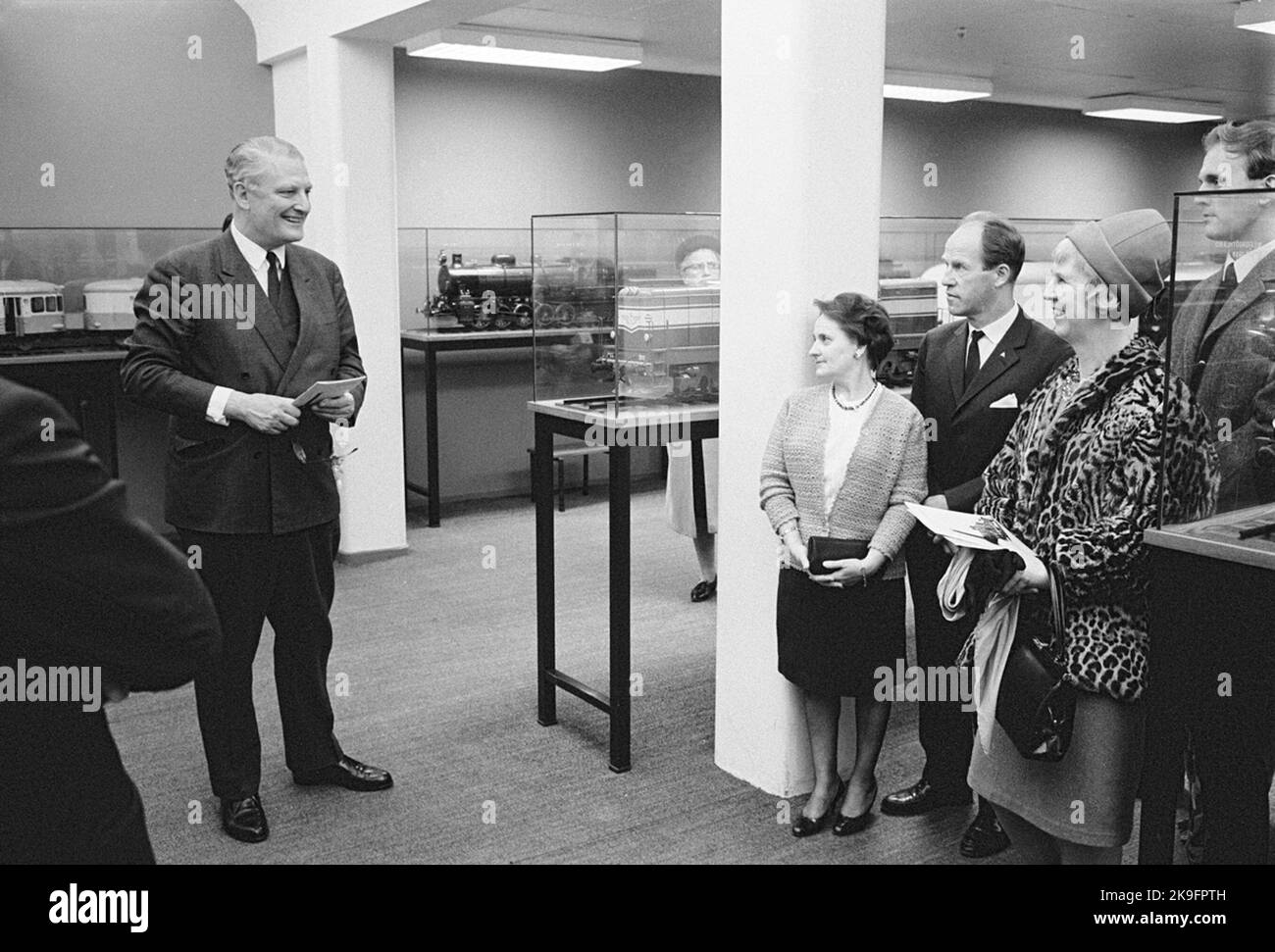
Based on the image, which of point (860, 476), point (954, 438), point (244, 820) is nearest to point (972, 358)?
point (954, 438)

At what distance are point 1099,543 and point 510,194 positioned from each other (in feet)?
19.4

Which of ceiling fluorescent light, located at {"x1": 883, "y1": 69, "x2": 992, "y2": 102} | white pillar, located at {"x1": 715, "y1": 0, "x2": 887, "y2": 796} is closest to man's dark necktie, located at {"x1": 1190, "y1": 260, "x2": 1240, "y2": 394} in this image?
white pillar, located at {"x1": 715, "y1": 0, "x2": 887, "y2": 796}

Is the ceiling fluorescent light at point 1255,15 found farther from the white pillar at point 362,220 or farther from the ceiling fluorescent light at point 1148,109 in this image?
the white pillar at point 362,220

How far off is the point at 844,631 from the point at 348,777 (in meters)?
1.43

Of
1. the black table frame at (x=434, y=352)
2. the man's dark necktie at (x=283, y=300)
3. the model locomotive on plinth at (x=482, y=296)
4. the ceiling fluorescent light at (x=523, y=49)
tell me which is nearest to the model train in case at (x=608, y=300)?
the man's dark necktie at (x=283, y=300)

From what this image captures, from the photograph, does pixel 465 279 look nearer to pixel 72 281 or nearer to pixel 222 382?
pixel 72 281

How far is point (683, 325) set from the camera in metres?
3.60

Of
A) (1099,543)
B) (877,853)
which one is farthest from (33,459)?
(877,853)

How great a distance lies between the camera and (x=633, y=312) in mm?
3529

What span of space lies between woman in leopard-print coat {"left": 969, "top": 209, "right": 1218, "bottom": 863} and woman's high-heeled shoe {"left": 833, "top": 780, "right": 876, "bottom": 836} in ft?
2.82

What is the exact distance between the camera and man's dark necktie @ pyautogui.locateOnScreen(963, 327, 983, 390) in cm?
298

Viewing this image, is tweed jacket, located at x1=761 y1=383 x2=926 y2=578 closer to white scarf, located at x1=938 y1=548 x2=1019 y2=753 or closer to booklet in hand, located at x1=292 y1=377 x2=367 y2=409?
white scarf, located at x1=938 y1=548 x2=1019 y2=753

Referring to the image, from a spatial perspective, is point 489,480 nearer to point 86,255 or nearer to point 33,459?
point 86,255

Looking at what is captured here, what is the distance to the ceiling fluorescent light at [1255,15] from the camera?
237 inches
